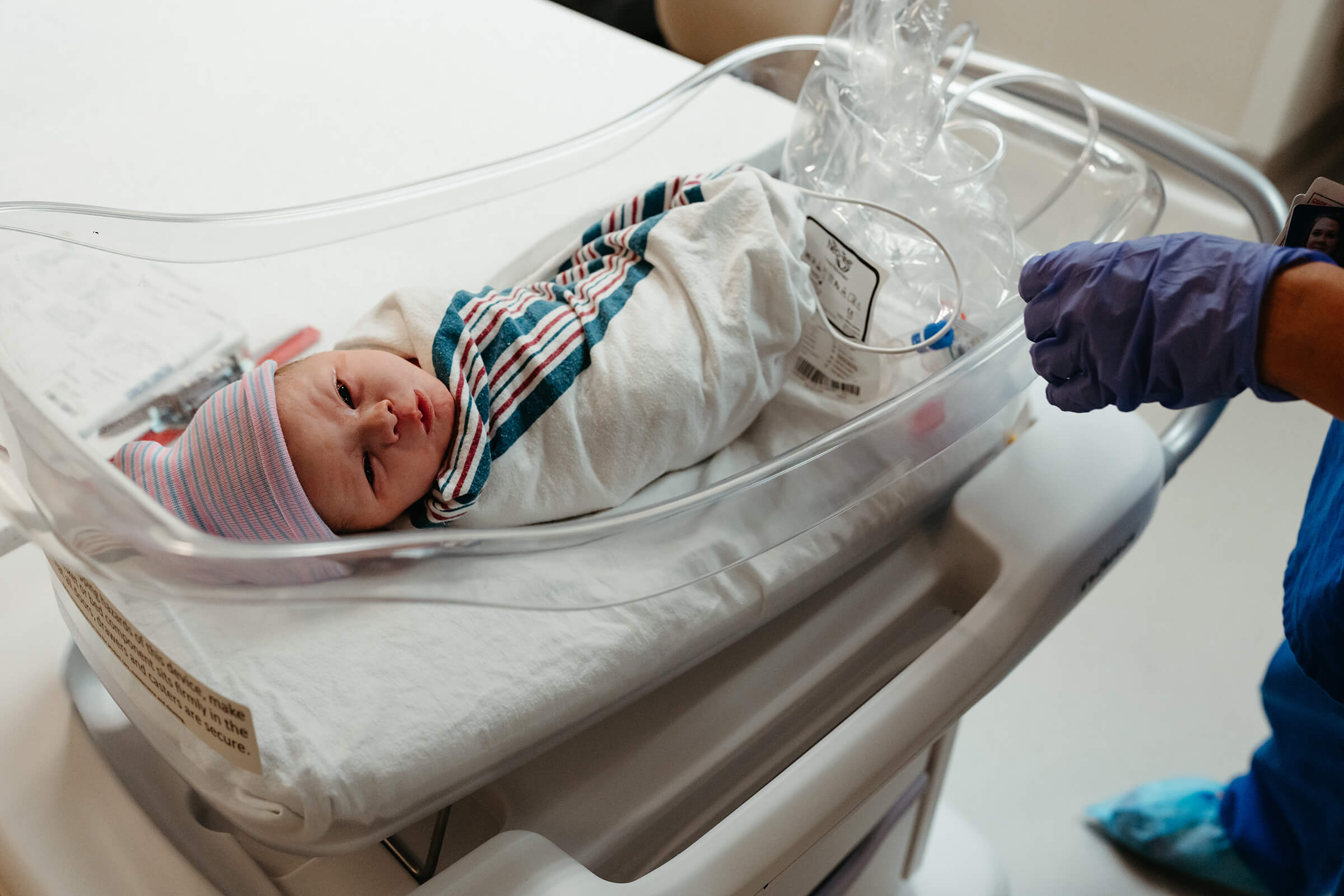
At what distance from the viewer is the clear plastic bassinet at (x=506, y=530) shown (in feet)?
1.43

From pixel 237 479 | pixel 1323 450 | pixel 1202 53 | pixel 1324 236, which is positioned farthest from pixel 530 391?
pixel 1202 53

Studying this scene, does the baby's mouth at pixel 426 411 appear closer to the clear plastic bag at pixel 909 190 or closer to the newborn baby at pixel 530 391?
the newborn baby at pixel 530 391

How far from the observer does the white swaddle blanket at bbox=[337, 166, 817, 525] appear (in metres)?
0.75

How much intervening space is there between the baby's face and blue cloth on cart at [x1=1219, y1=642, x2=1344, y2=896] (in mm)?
841

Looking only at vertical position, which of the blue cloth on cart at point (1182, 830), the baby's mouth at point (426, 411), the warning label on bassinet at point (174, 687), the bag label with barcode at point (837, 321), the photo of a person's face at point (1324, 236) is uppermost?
the photo of a person's face at point (1324, 236)

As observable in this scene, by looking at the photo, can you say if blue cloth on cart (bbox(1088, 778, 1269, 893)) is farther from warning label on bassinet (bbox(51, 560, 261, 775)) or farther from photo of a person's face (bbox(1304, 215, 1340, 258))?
warning label on bassinet (bbox(51, 560, 261, 775))

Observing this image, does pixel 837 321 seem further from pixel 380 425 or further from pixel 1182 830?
pixel 1182 830

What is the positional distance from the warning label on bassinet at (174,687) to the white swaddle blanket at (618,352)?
0.22m

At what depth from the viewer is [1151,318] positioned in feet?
2.23

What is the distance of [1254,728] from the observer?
156cm

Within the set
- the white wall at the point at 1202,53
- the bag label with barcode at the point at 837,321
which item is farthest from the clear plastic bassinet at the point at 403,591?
the white wall at the point at 1202,53

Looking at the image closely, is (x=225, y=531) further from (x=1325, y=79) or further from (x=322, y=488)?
(x=1325, y=79)

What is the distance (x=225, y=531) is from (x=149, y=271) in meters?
0.29

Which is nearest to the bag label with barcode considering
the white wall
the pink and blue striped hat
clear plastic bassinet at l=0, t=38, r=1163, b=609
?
clear plastic bassinet at l=0, t=38, r=1163, b=609
